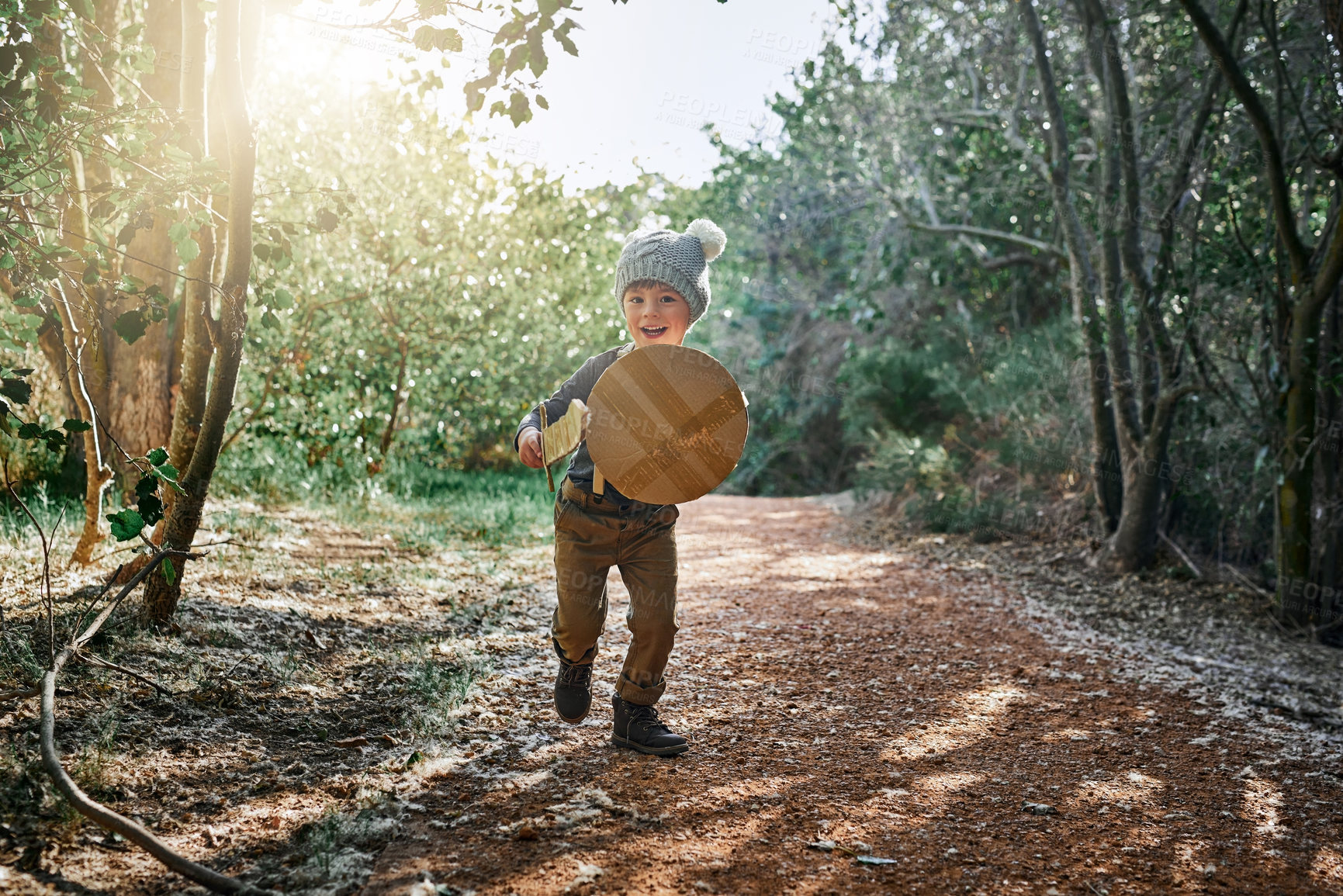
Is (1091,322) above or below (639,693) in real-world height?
above

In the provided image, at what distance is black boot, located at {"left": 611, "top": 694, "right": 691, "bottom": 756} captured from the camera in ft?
9.68

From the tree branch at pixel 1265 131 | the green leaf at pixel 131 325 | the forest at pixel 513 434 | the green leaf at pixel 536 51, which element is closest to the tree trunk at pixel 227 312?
the forest at pixel 513 434

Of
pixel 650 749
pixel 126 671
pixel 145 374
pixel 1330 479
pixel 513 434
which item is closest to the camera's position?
pixel 126 671

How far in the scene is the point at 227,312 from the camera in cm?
329

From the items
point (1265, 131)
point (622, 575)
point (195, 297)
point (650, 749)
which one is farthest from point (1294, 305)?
point (195, 297)

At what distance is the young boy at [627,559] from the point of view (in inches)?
116

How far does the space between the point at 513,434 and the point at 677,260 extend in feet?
24.2

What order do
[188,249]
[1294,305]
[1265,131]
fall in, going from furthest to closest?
[1294,305], [1265,131], [188,249]

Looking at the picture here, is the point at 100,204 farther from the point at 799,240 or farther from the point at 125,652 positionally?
the point at 799,240

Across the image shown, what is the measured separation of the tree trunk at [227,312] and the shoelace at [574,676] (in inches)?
58.4

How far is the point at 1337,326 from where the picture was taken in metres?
5.54

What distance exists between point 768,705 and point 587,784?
1135 millimetres

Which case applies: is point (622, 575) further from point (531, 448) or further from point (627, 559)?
point (531, 448)

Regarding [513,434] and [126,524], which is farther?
[513,434]
